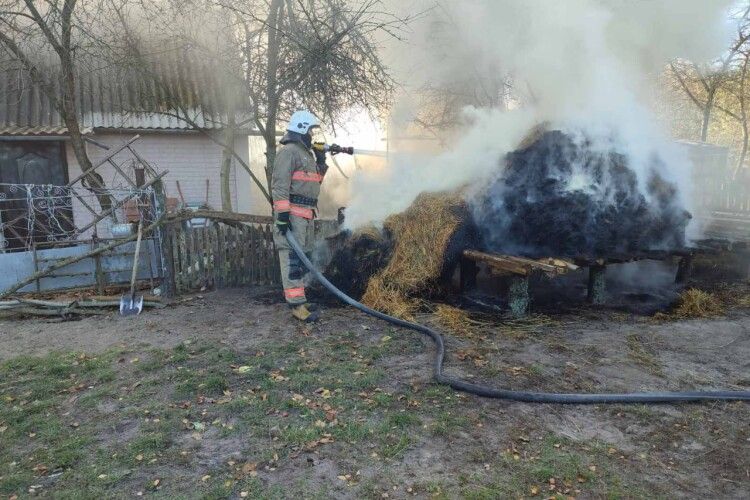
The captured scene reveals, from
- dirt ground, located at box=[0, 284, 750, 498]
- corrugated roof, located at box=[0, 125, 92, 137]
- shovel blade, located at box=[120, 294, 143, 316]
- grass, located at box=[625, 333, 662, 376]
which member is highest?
corrugated roof, located at box=[0, 125, 92, 137]

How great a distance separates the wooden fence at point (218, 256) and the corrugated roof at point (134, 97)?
395 cm

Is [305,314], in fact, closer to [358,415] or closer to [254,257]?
[254,257]

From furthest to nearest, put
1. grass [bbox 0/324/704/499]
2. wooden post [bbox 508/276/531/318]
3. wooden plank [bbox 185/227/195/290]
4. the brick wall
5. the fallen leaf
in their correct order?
the brick wall, wooden plank [bbox 185/227/195/290], wooden post [bbox 508/276/531/318], the fallen leaf, grass [bbox 0/324/704/499]

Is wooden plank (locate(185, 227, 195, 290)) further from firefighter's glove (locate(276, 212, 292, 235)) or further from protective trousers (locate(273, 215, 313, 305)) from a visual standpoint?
firefighter's glove (locate(276, 212, 292, 235))

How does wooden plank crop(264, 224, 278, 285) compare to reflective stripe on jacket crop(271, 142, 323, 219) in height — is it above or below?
below

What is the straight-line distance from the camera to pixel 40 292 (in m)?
6.96

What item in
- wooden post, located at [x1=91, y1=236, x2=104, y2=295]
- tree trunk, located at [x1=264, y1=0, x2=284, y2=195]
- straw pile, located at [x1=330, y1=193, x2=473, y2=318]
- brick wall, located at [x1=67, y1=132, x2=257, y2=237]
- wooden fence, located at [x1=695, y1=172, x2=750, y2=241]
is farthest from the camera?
brick wall, located at [x1=67, y1=132, x2=257, y2=237]

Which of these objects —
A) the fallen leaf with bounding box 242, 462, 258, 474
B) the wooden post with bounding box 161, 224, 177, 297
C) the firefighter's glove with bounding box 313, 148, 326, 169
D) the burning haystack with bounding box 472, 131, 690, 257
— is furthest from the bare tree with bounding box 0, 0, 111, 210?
the burning haystack with bounding box 472, 131, 690, 257

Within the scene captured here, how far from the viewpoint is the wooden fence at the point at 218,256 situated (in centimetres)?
721

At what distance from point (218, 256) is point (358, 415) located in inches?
173

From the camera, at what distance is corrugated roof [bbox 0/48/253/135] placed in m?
10.6

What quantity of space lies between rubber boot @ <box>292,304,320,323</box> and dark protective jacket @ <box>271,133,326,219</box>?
43.0 inches

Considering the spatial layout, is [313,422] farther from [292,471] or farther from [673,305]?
[673,305]

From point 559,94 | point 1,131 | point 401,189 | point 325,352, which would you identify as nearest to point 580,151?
point 559,94
